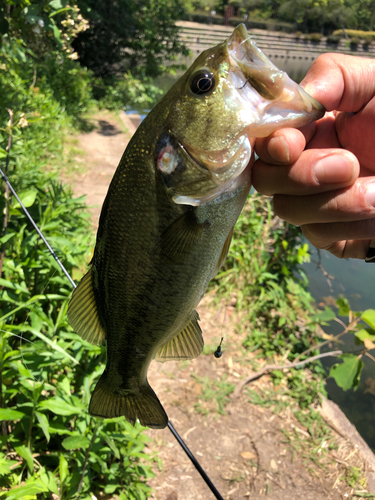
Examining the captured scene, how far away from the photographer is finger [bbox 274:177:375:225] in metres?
1.27

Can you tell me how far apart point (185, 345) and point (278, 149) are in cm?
91

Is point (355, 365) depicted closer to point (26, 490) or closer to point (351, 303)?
point (26, 490)

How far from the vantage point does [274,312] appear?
4477mm

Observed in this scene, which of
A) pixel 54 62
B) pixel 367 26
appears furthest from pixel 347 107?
pixel 367 26

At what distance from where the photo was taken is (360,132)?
1489 mm

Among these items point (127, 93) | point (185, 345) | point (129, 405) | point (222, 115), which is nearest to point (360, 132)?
point (222, 115)

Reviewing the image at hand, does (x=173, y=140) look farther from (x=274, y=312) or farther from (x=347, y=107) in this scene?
(x=274, y=312)

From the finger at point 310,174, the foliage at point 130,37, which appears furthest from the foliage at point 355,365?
the foliage at point 130,37

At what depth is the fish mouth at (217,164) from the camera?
1210 mm

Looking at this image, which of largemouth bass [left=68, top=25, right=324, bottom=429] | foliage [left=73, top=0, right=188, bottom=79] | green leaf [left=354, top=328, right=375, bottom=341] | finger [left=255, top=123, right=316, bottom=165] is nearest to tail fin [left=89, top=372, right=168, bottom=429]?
largemouth bass [left=68, top=25, right=324, bottom=429]

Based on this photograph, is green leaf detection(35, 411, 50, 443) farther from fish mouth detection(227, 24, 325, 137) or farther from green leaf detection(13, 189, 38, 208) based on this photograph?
fish mouth detection(227, 24, 325, 137)

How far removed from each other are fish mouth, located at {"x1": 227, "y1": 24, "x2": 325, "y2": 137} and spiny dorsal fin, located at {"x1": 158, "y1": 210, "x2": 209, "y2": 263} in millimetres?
361

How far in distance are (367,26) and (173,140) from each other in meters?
67.3

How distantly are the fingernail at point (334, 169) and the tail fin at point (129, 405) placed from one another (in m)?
1.15
